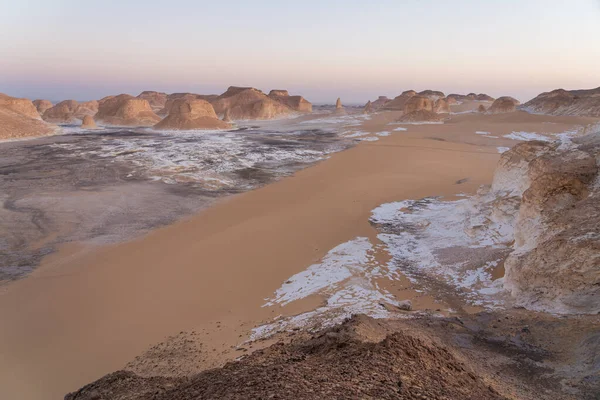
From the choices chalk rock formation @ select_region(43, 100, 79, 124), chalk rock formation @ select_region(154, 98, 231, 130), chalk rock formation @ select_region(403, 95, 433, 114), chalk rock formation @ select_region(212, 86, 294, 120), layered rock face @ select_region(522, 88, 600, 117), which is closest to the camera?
layered rock face @ select_region(522, 88, 600, 117)

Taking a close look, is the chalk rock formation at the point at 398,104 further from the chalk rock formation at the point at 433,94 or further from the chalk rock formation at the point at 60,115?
the chalk rock formation at the point at 60,115

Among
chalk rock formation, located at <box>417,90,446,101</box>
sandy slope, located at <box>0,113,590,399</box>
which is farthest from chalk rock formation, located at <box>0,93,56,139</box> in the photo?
chalk rock formation, located at <box>417,90,446,101</box>

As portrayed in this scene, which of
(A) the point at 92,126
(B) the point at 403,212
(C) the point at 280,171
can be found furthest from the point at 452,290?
(A) the point at 92,126

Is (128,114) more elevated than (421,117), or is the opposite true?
(421,117)

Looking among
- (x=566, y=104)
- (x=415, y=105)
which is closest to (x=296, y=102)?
(x=415, y=105)

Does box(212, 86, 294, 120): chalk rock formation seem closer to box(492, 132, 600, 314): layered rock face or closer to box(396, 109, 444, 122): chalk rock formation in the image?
box(396, 109, 444, 122): chalk rock formation

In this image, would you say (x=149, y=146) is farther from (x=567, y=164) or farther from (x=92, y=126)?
(x=567, y=164)

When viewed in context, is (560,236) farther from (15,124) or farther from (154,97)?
(154,97)
